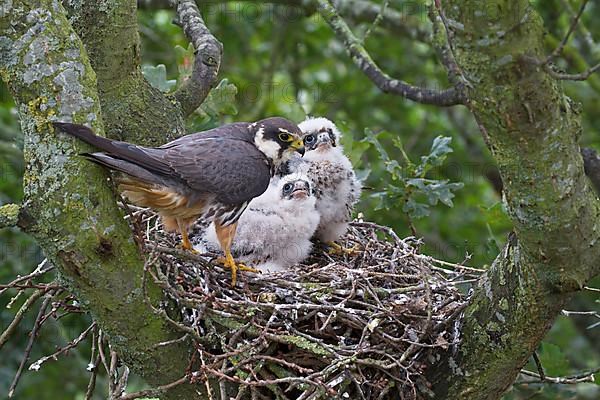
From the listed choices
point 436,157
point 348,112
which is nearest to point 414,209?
point 436,157

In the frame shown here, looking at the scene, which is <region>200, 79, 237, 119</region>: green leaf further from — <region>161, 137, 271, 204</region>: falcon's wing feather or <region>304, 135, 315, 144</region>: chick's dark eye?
<region>161, 137, 271, 204</region>: falcon's wing feather

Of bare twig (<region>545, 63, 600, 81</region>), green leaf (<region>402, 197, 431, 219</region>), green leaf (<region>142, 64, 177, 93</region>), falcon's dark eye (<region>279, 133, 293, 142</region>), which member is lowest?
green leaf (<region>402, 197, 431, 219</region>)

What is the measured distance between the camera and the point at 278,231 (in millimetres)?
4648

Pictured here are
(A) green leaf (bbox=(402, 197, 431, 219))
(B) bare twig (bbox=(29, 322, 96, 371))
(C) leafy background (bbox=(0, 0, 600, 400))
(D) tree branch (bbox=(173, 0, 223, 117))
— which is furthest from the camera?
(C) leafy background (bbox=(0, 0, 600, 400))

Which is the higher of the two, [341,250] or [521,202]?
[521,202]

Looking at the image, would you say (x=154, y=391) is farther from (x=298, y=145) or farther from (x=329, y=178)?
(x=329, y=178)

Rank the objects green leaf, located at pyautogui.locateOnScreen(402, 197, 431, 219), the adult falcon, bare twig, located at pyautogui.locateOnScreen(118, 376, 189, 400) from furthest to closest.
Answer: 1. green leaf, located at pyautogui.locateOnScreen(402, 197, 431, 219)
2. the adult falcon
3. bare twig, located at pyautogui.locateOnScreen(118, 376, 189, 400)

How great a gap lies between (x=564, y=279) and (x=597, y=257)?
0.12 metres

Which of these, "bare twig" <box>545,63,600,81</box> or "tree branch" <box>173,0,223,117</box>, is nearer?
"bare twig" <box>545,63,600,81</box>

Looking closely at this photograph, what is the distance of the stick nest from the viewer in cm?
306

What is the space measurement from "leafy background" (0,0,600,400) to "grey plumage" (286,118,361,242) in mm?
1108

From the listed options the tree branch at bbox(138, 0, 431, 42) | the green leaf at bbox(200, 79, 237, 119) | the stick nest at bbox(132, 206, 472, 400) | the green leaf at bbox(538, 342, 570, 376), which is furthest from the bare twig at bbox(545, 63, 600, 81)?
the tree branch at bbox(138, 0, 431, 42)

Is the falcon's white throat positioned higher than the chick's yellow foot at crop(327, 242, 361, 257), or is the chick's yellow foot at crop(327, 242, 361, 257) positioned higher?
the falcon's white throat

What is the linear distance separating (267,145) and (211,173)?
593 millimetres
